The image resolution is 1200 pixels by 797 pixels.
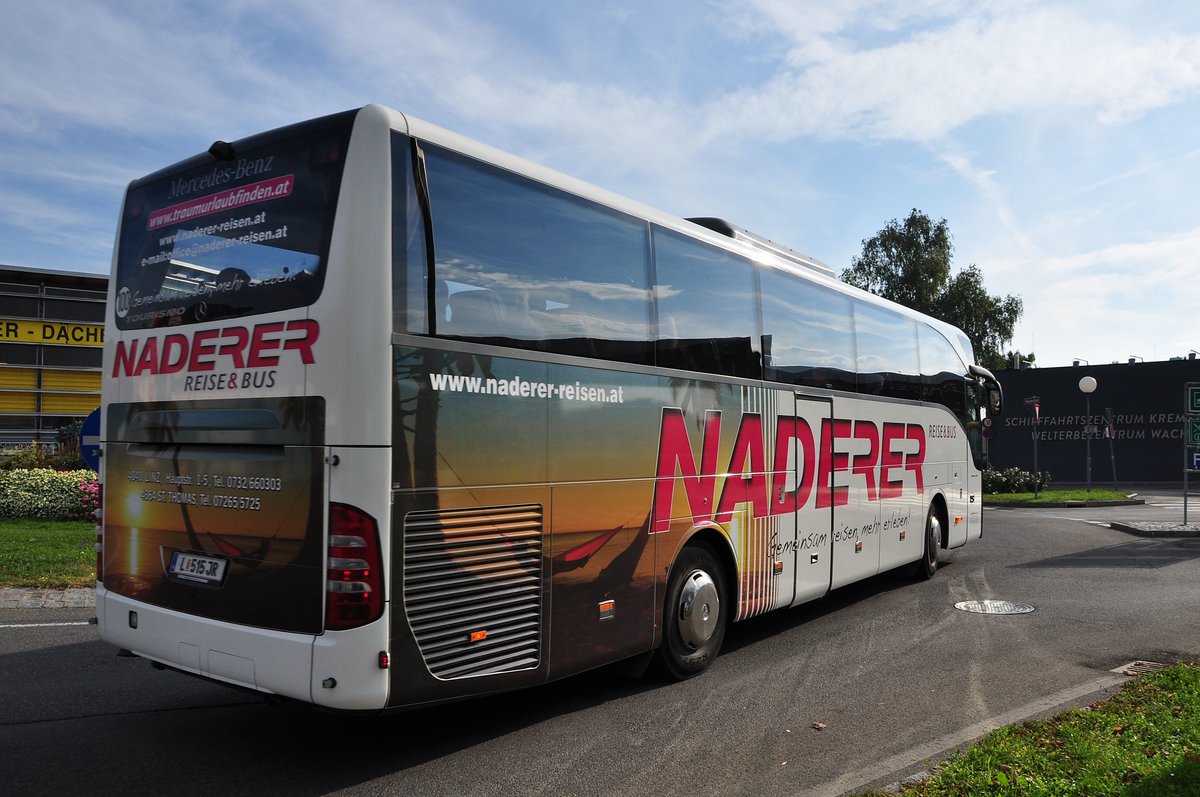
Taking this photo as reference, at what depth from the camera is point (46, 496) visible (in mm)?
14750

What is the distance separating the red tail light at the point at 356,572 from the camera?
4.41 metres

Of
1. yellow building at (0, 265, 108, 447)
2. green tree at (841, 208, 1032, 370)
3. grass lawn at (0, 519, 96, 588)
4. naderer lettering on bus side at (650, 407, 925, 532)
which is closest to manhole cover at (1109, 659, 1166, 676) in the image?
naderer lettering on bus side at (650, 407, 925, 532)

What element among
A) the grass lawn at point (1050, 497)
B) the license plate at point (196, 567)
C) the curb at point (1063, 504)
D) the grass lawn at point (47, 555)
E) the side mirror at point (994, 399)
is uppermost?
the side mirror at point (994, 399)

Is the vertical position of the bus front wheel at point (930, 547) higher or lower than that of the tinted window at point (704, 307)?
lower

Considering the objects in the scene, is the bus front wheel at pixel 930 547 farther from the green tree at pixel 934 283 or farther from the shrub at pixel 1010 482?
the green tree at pixel 934 283

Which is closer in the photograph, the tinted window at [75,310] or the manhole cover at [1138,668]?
the manhole cover at [1138,668]

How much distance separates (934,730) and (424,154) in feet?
14.9

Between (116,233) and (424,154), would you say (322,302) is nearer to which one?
(424,154)

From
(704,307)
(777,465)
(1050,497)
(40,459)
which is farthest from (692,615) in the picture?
(1050,497)

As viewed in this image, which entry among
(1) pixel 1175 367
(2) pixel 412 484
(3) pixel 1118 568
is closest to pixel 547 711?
(2) pixel 412 484

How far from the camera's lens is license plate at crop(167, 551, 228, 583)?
4.93 meters

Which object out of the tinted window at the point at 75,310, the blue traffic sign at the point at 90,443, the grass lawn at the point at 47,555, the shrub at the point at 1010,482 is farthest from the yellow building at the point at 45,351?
the shrub at the point at 1010,482

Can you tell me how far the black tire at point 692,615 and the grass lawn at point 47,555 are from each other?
6689 mm

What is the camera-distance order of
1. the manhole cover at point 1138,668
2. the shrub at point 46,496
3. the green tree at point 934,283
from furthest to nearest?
A: the green tree at point 934,283
the shrub at point 46,496
the manhole cover at point 1138,668
